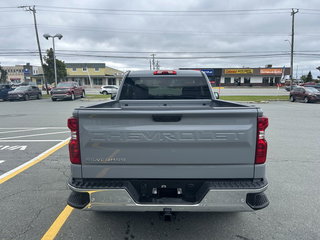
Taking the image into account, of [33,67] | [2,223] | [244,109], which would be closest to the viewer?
[244,109]

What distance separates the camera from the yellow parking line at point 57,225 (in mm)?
2846

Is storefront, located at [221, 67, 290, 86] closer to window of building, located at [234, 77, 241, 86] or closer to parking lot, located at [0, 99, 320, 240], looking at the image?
window of building, located at [234, 77, 241, 86]

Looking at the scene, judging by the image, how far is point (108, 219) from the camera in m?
3.19

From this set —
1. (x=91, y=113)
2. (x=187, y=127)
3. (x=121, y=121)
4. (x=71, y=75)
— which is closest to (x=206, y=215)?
(x=187, y=127)

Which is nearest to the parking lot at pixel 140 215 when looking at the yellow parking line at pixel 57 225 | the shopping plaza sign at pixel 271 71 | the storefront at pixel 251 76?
the yellow parking line at pixel 57 225

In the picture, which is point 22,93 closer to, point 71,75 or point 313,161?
point 313,161

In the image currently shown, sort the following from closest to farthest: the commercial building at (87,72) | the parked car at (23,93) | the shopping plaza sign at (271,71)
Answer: the parked car at (23,93), the commercial building at (87,72), the shopping plaza sign at (271,71)

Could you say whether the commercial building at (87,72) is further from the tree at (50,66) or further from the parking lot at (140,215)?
the parking lot at (140,215)

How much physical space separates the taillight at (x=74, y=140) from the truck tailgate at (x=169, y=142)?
50 mm

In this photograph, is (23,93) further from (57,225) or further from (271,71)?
(271,71)

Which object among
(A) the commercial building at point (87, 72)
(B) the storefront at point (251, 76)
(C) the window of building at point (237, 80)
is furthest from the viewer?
(C) the window of building at point (237, 80)

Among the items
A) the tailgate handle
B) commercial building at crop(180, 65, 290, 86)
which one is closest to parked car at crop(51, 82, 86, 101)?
the tailgate handle

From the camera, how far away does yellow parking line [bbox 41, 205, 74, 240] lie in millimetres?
2846

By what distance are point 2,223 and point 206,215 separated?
269 cm
